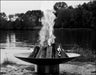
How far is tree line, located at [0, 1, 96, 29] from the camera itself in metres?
72.6

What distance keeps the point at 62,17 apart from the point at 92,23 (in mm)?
15780

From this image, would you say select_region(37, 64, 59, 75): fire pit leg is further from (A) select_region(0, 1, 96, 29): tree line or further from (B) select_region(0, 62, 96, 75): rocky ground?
(A) select_region(0, 1, 96, 29): tree line

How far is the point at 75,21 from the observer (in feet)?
258

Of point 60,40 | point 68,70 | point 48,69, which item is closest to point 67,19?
point 60,40

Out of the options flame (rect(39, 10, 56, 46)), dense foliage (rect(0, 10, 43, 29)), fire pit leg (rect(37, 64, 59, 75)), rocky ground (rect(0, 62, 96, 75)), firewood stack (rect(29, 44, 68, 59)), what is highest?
flame (rect(39, 10, 56, 46))

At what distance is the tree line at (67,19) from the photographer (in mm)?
72562

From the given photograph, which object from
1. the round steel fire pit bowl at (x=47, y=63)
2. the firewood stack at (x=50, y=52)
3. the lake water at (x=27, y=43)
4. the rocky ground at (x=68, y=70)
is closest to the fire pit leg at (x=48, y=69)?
the round steel fire pit bowl at (x=47, y=63)

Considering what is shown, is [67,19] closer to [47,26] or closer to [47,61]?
[47,26]

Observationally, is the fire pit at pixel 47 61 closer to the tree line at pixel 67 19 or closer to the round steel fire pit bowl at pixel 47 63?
the round steel fire pit bowl at pixel 47 63

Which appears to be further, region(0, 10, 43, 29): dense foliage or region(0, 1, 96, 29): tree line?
region(0, 10, 43, 29): dense foliage

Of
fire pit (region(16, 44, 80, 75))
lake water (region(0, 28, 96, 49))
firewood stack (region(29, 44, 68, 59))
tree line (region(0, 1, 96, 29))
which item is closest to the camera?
fire pit (region(16, 44, 80, 75))

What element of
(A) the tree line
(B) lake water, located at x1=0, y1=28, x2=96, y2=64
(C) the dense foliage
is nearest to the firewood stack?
(B) lake water, located at x1=0, y1=28, x2=96, y2=64

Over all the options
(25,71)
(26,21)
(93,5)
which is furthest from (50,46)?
(26,21)

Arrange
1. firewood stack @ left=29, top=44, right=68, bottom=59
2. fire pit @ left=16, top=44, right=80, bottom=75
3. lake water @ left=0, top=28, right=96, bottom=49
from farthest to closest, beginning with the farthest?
1. lake water @ left=0, top=28, right=96, bottom=49
2. firewood stack @ left=29, top=44, right=68, bottom=59
3. fire pit @ left=16, top=44, right=80, bottom=75
